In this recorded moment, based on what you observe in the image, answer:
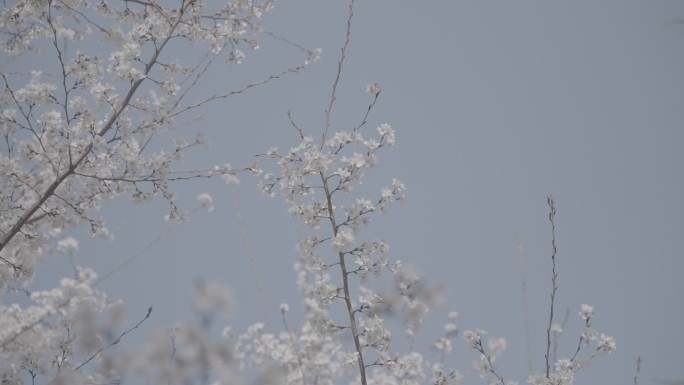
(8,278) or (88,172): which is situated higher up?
(88,172)

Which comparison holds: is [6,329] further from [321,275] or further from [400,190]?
[400,190]

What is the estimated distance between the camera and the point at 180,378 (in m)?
3.70

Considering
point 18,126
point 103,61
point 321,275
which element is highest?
point 103,61

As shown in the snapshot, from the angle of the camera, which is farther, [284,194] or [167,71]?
[167,71]

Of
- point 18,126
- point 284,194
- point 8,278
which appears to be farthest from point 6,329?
point 284,194

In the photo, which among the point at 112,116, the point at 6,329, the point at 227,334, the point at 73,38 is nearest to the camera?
the point at 112,116

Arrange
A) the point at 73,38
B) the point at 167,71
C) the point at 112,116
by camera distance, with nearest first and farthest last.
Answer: the point at 112,116, the point at 167,71, the point at 73,38

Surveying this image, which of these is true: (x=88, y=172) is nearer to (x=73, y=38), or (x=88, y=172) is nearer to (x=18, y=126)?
(x=18, y=126)

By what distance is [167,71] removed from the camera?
423 centimetres

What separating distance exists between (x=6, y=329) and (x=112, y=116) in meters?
5.06

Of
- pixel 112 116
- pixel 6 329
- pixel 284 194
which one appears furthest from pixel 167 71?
pixel 6 329

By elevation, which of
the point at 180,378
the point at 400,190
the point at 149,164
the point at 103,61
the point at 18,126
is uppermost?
the point at 103,61

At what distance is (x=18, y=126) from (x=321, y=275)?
264cm

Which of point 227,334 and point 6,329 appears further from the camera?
point 227,334
